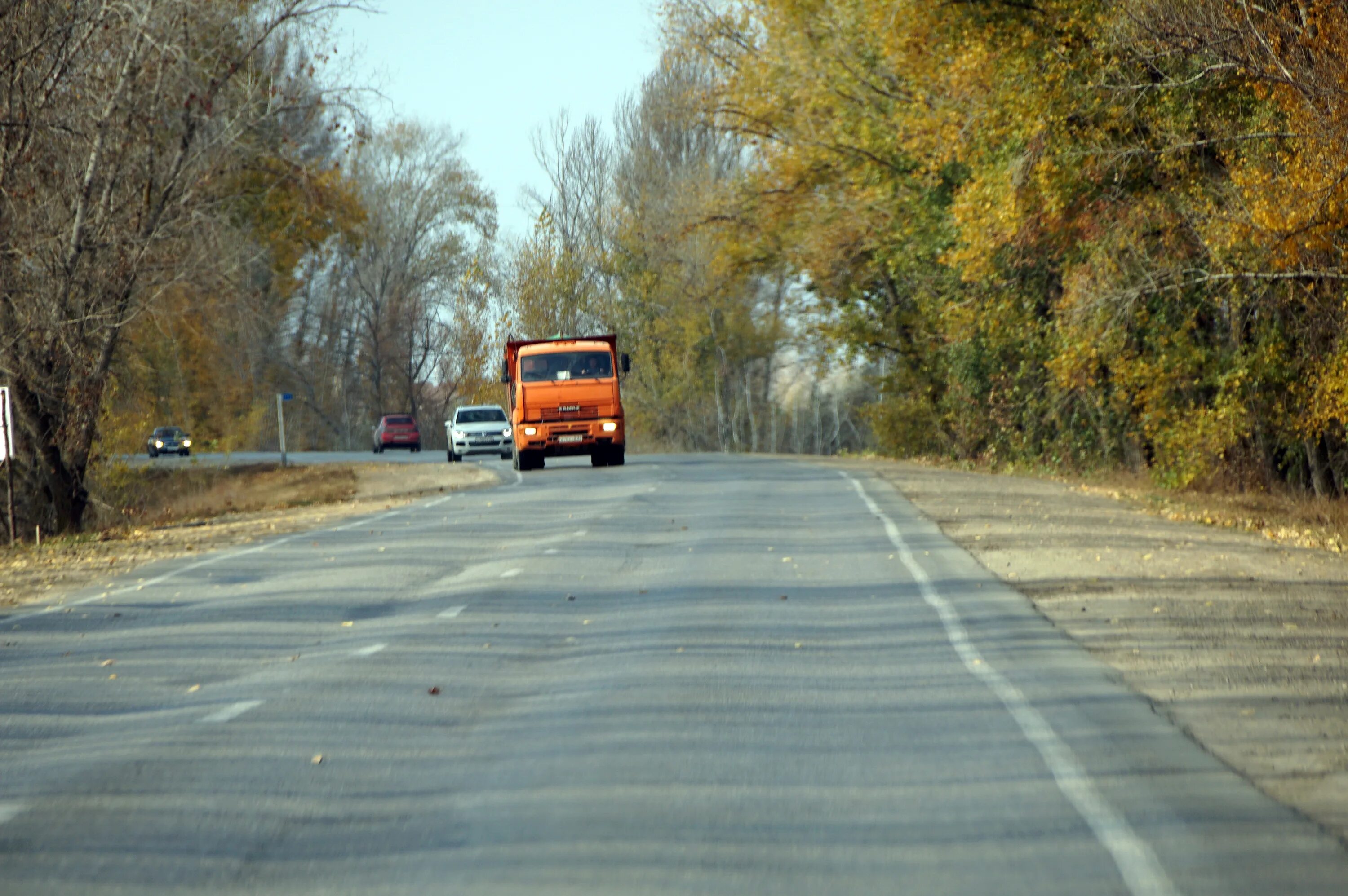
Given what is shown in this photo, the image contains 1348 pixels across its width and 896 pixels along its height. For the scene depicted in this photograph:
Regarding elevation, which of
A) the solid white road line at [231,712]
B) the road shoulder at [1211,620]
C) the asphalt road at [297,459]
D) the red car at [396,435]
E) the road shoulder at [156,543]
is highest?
the red car at [396,435]

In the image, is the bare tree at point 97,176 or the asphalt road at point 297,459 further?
the asphalt road at point 297,459

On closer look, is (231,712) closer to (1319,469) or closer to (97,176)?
(97,176)

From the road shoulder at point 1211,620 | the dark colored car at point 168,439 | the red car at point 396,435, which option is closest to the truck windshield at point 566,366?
the road shoulder at point 1211,620

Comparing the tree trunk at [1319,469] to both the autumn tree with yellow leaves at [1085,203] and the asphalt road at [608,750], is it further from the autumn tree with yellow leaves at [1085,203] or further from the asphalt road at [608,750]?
the asphalt road at [608,750]

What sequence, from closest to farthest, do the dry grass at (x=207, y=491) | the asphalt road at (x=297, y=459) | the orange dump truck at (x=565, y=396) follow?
the dry grass at (x=207, y=491), the orange dump truck at (x=565, y=396), the asphalt road at (x=297, y=459)

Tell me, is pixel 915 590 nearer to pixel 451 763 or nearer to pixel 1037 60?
pixel 451 763

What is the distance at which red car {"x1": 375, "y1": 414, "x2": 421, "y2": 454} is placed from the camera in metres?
60.8

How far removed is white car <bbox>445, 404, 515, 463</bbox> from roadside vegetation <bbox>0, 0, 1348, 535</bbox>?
20.2 ft

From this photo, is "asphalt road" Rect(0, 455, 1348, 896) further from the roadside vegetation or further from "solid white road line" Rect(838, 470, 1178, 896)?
the roadside vegetation

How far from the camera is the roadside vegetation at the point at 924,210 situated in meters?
21.4

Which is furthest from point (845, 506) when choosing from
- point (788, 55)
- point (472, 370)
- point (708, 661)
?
point (472, 370)

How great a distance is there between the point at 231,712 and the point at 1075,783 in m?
4.28

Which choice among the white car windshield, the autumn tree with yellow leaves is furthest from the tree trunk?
the white car windshield

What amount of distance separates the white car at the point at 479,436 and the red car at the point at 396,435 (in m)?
16.7
